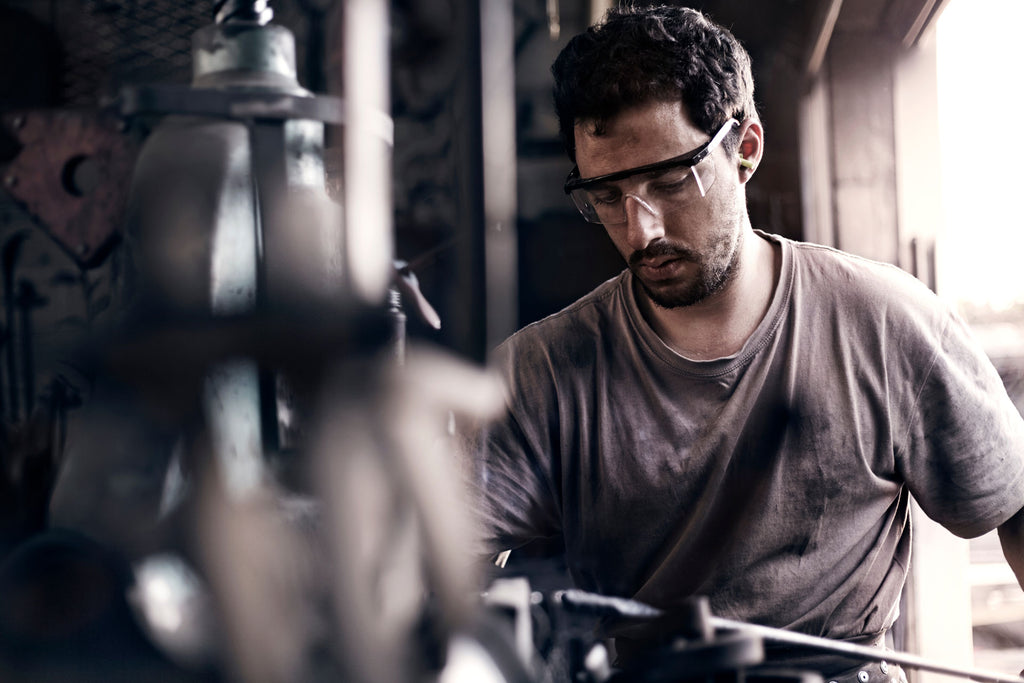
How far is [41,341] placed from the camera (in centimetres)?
68

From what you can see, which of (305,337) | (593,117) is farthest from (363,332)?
(593,117)

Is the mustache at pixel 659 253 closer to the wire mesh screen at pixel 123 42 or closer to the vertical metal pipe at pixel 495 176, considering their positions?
the vertical metal pipe at pixel 495 176

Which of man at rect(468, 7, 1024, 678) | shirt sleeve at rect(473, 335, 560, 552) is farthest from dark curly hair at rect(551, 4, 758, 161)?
shirt sleeve at rect(473, 335, 560, 552)

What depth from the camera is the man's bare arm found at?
1159 millimetres

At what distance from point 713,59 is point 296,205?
2.13 ft

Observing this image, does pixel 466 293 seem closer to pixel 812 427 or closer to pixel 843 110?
pixel 812 427

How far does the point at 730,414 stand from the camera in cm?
113

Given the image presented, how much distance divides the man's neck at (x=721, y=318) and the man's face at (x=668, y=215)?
25mm

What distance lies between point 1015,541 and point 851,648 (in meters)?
0.53

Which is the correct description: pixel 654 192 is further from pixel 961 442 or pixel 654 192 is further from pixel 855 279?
pixel 961 442

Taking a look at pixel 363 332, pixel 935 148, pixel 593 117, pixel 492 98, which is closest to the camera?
pixel 492 98

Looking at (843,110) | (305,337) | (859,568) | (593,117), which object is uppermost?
(843,110)

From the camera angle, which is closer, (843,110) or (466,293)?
(466,293)

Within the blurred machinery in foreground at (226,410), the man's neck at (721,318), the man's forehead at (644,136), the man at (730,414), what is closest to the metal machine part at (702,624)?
the blurred machinery in foreground at (226,410)
